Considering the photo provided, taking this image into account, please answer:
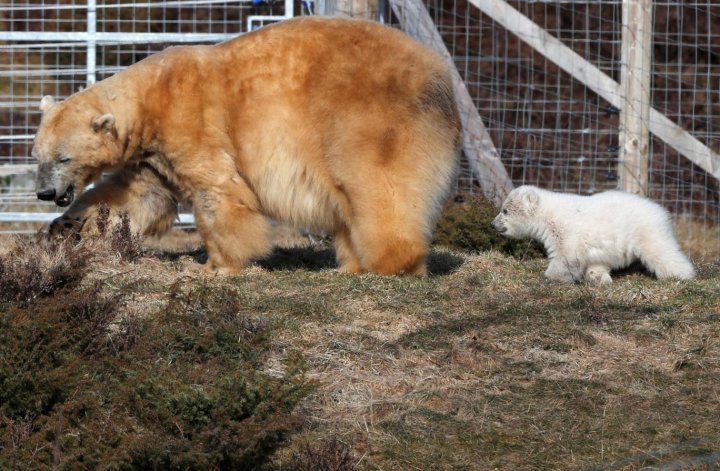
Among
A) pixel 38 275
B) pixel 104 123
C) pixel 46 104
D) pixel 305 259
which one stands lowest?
pixel 305 259

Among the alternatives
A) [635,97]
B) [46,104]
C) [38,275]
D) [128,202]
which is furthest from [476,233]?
[38,275]

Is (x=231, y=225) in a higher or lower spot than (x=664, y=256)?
higher

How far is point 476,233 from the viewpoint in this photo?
9.23 m

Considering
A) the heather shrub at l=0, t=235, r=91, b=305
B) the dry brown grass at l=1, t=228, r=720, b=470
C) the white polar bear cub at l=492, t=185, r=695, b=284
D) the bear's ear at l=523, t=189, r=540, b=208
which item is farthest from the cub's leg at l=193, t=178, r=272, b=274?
the white polar bear cub at l=492, t=185, r=695, b=284

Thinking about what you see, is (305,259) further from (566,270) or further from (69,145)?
(566,270)

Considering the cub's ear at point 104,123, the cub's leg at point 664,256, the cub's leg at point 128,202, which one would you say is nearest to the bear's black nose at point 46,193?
the cub's leg at point 128,202

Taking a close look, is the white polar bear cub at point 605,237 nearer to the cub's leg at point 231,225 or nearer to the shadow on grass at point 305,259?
the shadow on grass at point 305,259

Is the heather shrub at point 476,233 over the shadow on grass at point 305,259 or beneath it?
over

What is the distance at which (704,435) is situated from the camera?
16.1 ft

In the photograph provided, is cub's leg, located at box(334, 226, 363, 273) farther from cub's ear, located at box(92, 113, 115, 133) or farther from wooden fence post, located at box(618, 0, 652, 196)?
wooden fence post, located at box(618, 0, 652, 196)

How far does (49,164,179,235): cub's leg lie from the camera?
316 inches

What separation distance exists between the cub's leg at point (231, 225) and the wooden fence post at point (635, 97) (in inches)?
160

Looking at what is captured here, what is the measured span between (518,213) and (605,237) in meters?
→ 0.76

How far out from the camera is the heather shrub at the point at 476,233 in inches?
349
